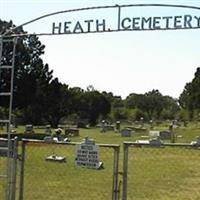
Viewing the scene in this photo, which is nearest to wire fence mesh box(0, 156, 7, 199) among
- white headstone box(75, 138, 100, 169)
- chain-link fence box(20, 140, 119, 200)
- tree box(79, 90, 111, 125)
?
chain-link fence box(20, 140, 119, 200)

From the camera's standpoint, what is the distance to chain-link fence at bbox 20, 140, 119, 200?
1237cm

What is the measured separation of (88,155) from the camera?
10.9 m

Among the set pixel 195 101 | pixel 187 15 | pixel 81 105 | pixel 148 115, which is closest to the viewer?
pixel 187 15

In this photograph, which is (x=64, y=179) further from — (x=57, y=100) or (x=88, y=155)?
(x=57, y=100)

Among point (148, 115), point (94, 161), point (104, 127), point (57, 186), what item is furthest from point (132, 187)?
point (148, 115)

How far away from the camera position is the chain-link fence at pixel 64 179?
1237 centimetres

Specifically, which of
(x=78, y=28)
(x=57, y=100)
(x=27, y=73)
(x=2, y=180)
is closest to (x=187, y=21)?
(x=78, y=28)

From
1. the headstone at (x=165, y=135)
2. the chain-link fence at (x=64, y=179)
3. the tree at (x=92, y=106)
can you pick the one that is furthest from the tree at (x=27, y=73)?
the tree at (x=92, y=106)

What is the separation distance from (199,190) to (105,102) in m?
102

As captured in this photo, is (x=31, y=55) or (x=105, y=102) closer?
(x=31, y=55)

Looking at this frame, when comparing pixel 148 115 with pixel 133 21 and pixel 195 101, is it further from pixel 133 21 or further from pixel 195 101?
pixel 133 21

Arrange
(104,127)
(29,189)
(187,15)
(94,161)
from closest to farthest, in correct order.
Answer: (187,15) < (94,161) < (29,189) < (104,127)

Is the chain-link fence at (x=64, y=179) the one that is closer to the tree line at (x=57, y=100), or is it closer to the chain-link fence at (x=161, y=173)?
the chain-link fence at (x=161, y=173)

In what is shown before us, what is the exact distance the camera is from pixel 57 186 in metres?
16.0
